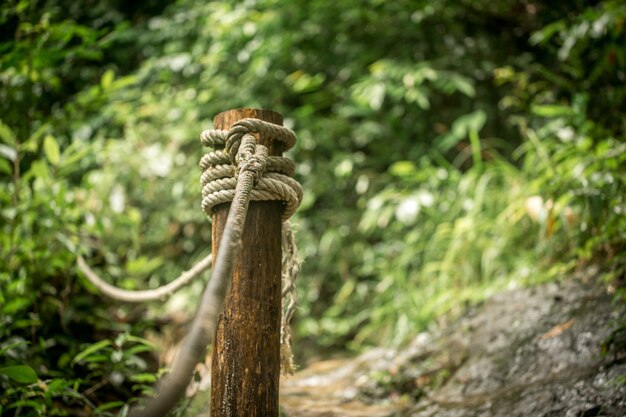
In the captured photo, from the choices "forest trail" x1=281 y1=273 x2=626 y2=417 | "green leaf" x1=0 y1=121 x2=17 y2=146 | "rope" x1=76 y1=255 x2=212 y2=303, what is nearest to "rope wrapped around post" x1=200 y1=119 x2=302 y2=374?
"rope" x1=76 y1=255 x2=212 y2=303

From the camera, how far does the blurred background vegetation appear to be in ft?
8.11

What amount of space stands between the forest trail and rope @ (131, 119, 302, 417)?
0.88 m

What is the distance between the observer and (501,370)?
1.88 m

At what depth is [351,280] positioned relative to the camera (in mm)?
3711

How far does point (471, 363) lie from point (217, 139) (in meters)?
1.44

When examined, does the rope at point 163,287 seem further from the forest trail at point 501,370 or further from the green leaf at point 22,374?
the forest trail at point 501,370

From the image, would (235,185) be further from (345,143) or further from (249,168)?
(345,143)

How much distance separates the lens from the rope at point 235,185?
2.65 feet

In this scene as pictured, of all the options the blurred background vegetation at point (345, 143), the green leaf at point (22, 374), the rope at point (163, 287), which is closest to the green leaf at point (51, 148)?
the blurred background vegetation at point (345, 143)

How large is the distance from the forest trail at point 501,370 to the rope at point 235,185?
875mm

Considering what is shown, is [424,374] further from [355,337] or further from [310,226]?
[310,226]

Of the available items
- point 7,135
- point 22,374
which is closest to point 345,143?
point 7,135

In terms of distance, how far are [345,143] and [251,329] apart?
2881 mm

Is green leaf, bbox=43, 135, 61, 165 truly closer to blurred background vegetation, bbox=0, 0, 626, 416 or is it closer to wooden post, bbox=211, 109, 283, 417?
blurred background vegetation, bbox=0, 0, 626, 416
